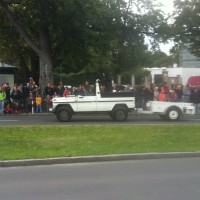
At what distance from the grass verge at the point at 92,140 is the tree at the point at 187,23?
52.2 ft

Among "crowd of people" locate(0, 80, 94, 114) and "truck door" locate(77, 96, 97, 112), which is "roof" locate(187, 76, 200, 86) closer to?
"crowd of people" locate(0, 80, 94, 114)


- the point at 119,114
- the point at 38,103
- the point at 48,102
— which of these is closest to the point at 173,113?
the point at 119,114

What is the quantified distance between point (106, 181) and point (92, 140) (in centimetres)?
589

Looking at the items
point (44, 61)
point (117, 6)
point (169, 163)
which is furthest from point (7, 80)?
point (169, 163)

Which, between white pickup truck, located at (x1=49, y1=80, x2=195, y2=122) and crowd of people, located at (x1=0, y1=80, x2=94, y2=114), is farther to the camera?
crowd of people, located at (x1=0, y1=80, x2=94, y2=114)

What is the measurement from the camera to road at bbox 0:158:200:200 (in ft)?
26.8

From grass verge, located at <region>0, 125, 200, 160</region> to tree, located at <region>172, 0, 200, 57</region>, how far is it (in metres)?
15.9

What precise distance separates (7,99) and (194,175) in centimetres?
1967

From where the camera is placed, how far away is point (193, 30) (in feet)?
113

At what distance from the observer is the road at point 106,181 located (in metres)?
8.16

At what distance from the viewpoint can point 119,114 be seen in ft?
77.4

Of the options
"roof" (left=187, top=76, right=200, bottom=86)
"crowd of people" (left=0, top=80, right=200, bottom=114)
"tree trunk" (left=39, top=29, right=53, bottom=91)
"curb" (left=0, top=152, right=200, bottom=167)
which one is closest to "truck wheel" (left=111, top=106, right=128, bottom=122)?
"crowd of people" (left=0, top=80, right=200, bottom=114)

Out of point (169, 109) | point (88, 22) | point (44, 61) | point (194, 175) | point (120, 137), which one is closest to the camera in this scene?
point (194, 175)

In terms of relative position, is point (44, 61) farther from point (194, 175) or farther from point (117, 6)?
point (194, 175)
